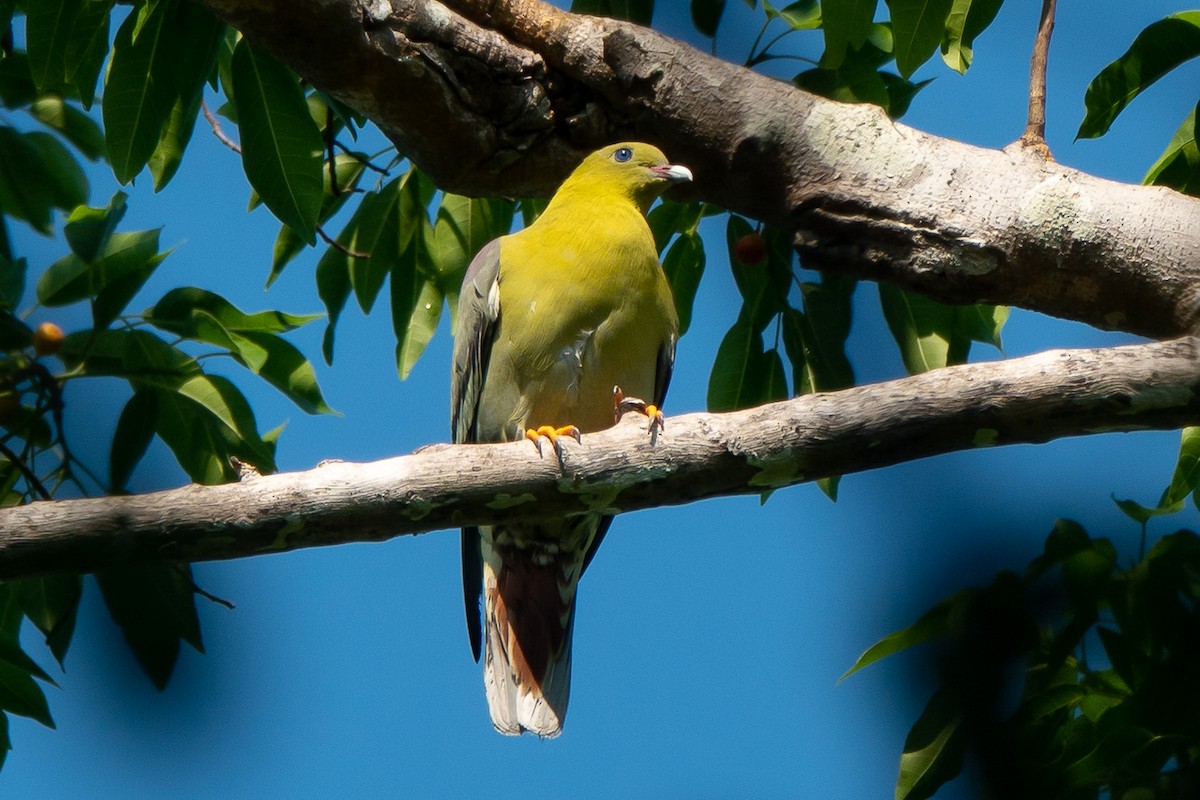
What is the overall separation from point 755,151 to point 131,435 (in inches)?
74.5

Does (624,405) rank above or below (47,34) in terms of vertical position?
below

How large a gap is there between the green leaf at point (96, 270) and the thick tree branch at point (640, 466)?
1.27 meters

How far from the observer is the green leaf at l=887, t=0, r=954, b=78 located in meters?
2.91

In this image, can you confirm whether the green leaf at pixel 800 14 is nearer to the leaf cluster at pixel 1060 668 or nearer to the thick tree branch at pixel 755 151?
the thick tree branch at pixel 755 151

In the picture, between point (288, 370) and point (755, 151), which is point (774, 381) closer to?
point (755, 151)

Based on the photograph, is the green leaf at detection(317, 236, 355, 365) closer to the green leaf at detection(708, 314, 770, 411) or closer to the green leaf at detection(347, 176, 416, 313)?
the green leaf at detection(347, 176, 416, 313)

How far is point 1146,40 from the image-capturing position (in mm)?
2953

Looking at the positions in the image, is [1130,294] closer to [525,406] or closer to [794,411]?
[794,411]

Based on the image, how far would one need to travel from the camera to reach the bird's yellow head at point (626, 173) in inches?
152

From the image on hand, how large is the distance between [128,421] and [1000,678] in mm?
2951

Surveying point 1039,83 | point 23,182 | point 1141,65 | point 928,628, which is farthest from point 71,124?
point 928,628

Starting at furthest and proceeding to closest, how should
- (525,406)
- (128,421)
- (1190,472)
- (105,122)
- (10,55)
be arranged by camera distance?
1. (525,406)
2. (10,55)
3. (128,421)
4. (105,122)
5. (1190,472)

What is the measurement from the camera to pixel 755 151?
3287 millimetres

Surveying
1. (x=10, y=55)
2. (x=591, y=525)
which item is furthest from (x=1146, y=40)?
(x=10, y=55)
